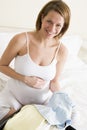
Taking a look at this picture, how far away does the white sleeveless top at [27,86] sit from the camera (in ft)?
4.50

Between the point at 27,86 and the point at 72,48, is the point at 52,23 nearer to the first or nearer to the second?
the point at 27,86

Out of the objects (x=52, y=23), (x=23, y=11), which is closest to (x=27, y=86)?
Result: (x=52, y=23)

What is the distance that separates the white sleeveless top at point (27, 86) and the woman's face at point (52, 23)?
175 mm

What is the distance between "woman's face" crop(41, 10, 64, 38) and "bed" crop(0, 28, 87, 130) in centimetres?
53

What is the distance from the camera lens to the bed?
5.40ft

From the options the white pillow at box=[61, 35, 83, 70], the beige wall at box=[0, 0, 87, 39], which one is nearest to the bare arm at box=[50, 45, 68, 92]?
the white pillow at box=[61, 35, 83, 70]

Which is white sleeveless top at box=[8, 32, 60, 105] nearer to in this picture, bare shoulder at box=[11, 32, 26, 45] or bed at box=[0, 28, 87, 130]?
bare shoulder at box=[11, 32, 26, 45]

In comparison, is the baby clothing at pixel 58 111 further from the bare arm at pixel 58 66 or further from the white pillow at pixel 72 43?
the white pillow at pixel 72 43

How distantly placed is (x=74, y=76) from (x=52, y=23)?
0.77m

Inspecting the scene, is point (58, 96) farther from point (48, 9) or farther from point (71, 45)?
point (71, 45)

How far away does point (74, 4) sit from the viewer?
2283mm

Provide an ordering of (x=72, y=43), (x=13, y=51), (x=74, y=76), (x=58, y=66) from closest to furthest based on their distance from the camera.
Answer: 1. (x=13, y=51)
2. (x=58, y=66)
3. (x=74, y=76)
4. (x=72, y=43)

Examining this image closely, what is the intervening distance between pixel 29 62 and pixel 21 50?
3.3 inches

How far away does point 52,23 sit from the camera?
52.1 inches
